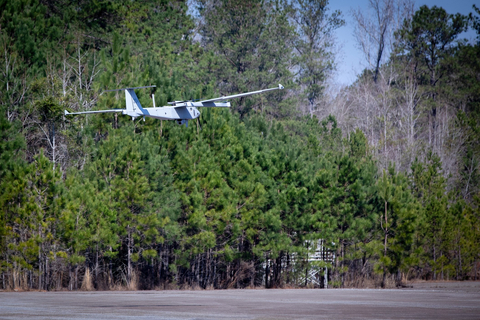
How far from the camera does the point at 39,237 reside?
23.9m

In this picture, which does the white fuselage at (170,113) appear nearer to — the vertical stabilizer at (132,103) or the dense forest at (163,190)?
the vertical stabilizer at (132,103)

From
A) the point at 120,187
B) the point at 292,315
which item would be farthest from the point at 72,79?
the point at 292,315

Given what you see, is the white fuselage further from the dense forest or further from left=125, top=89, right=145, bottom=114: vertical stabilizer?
the dense forest

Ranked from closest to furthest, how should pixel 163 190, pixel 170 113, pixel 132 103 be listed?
1. pixel 170 113
2. pixel 132 103
3. pixel 163 190

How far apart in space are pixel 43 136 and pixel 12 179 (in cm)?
678

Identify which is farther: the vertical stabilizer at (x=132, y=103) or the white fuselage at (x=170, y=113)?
Answer: the vertical stabilizer at (x=132, y=103)

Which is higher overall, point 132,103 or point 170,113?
point 132,103

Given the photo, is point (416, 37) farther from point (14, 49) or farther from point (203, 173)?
point (14, 49)

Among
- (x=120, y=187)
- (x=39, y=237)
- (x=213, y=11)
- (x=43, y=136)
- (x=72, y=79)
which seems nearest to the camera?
(x=39, y=237)

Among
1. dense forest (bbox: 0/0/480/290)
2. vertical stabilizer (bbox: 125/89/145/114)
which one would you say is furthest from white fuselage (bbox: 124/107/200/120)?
dense forest (bbox: 0/0/480/290)

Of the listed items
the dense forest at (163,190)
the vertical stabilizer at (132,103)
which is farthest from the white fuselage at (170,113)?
the dense forest at (163,190)

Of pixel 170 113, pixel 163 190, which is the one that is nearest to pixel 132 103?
pixel 170 113

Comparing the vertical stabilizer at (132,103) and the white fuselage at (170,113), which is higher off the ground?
the vertical stabilizer at (132,103)

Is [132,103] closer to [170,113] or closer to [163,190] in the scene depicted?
[170,113]
